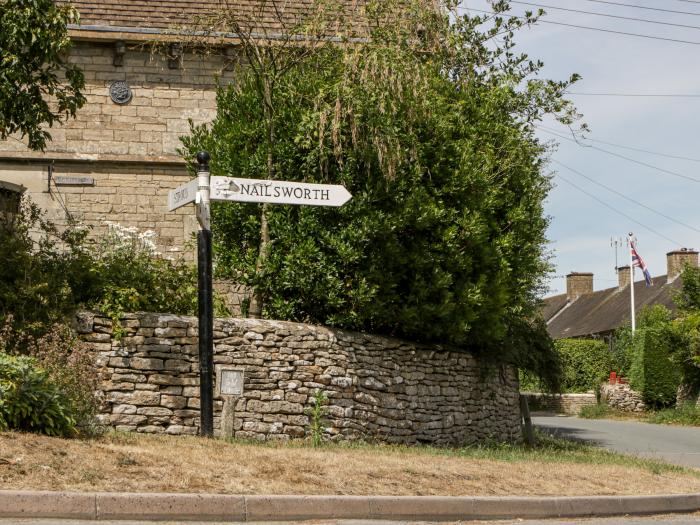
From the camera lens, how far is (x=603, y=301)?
160 ft

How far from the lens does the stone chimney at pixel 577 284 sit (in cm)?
5431

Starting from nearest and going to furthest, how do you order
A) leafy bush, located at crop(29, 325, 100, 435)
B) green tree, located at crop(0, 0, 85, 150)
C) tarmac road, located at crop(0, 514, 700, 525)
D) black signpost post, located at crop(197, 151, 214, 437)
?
tarmac road, located at crop(0, 514, 700, 525), leafy bush, located at crop(29, 325, 100, 435), black signpost post, located at crop(197, 151, 214, 437), green tree, located at crop(0, 0, 85, 150)

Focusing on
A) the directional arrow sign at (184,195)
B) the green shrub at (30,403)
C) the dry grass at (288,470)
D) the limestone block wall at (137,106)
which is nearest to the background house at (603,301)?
the limestone block wall at (137,106)

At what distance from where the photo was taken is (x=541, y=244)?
61.0 ft

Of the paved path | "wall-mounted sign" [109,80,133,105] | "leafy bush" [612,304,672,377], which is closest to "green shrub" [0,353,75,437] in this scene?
"wall-mounted sign" [109,80,133,105]

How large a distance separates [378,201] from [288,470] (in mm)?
5386

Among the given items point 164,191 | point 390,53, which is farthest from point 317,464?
point 164,191

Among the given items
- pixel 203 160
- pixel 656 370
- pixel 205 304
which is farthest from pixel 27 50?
pixel 656 370

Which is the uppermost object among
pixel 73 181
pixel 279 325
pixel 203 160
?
pixel 73 181

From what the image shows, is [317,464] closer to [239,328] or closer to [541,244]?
[239,328]

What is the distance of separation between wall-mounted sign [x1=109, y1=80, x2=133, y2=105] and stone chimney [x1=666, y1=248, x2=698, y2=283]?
3184 centimetres

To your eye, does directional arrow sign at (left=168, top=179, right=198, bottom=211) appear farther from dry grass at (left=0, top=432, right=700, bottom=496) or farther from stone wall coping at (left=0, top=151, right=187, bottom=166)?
stone wall coping at (left=0, top=151, right=187, bottom=166)

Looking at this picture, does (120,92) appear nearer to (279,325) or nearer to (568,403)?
(279,325)

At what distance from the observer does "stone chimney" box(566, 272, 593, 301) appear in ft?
178
